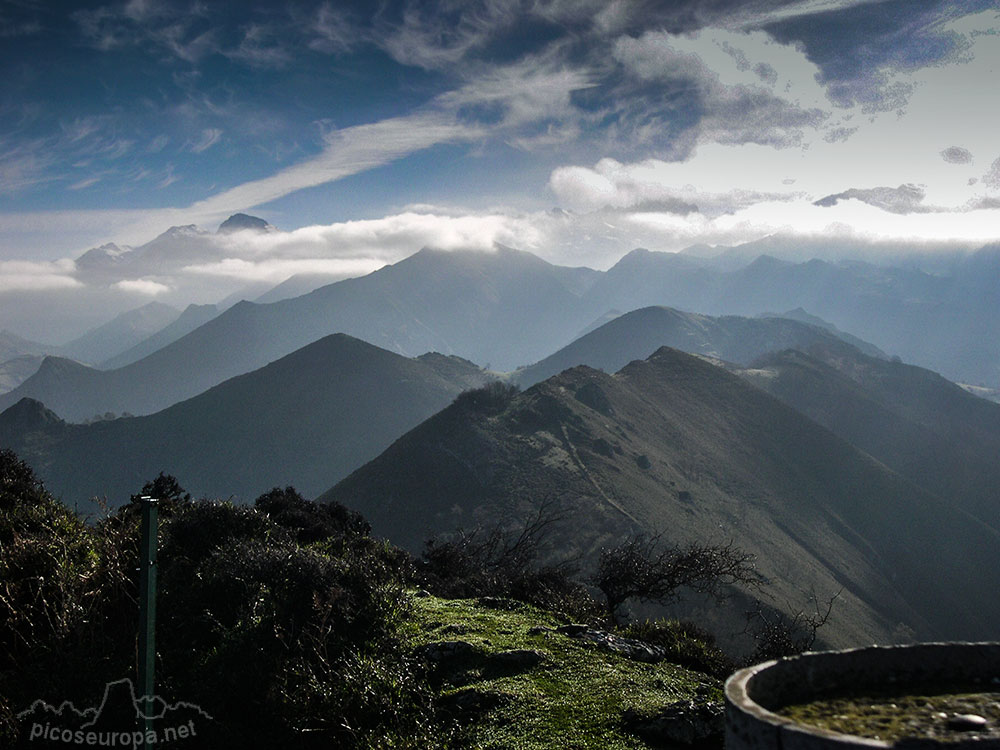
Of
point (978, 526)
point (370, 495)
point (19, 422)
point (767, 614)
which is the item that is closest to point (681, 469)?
point (767, 614)

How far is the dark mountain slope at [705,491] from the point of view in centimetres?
6341

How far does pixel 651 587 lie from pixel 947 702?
1220 cm

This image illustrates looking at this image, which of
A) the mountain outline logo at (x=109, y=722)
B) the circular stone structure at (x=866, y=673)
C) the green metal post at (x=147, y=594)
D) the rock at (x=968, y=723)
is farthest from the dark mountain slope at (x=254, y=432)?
the rock at (x=968, y=723)

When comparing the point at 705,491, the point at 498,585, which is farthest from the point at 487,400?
the point at 498,585

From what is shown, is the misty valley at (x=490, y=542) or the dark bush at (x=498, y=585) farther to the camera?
the dark bush at (x=498, y=585)

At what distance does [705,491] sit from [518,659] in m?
71.2

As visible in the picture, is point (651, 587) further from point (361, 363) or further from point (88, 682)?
point (361, 363)

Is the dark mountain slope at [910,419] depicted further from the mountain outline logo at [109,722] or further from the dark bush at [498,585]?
the mountain outline logo at [109,722]

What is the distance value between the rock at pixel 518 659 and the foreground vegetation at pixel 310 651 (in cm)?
1

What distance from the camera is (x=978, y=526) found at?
88.7 m

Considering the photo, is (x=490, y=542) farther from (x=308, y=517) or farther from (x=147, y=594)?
(x=147, y=594)

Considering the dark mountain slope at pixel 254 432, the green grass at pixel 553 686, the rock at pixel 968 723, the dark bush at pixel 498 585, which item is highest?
the rock at pixel 968 723

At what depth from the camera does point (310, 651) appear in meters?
7.84

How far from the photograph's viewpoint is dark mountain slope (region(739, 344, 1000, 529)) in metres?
108
